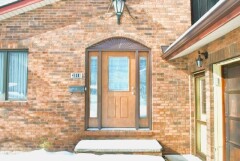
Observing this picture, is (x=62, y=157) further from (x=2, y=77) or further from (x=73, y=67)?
(x=2, y=77)

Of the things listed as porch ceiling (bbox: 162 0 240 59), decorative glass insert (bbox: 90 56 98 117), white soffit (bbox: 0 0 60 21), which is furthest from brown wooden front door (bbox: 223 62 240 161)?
white soffit (bbox: 0 0 60 21)

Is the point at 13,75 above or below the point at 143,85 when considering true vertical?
above

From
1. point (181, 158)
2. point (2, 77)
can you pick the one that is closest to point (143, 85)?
point (181, 158)

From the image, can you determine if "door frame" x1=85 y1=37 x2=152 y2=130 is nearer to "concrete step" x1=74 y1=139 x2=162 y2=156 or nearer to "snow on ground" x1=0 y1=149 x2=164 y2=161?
"concrete step" x1=74 y1=139 x2=162 y2=156

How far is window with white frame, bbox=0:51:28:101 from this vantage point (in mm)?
7047

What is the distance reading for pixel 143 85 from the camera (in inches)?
277

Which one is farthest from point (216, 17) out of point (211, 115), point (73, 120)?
point (73, 120)

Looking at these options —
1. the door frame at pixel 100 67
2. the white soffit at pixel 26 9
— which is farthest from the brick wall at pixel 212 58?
the white soffit at pixel 26 9

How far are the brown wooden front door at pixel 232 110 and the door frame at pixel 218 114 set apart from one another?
60mm

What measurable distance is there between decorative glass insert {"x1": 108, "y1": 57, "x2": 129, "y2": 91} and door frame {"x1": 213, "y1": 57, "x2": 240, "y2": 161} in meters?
2.46

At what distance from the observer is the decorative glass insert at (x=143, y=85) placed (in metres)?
6.99

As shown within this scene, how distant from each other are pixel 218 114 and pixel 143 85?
2314mm

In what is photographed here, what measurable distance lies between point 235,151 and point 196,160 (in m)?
1.65

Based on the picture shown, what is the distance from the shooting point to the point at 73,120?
269 inches
